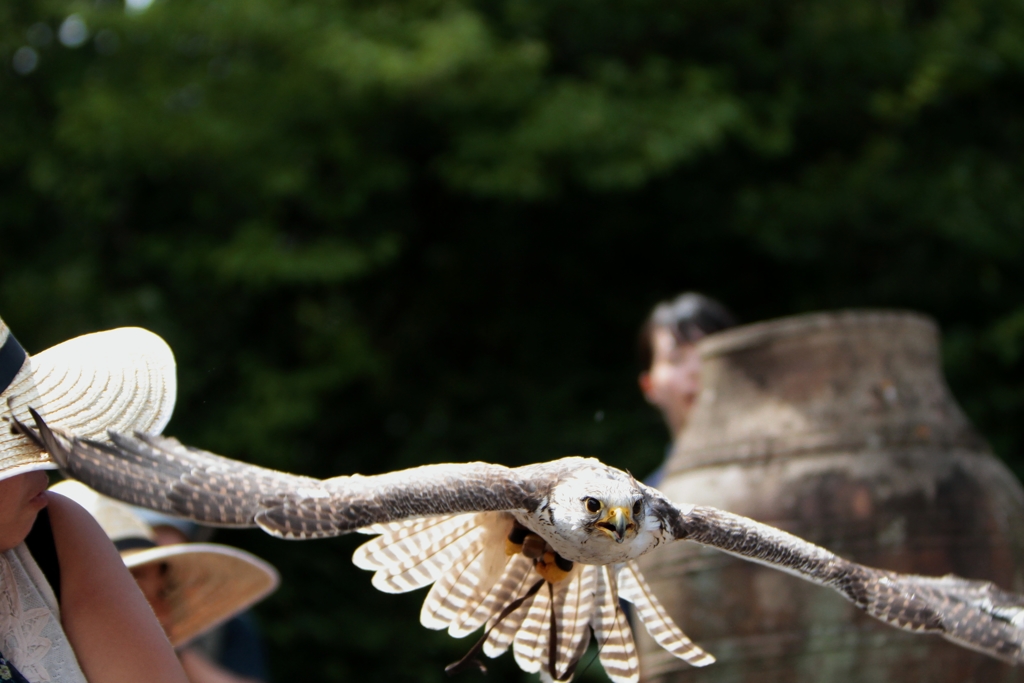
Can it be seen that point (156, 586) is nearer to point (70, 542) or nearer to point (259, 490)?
point (259, 490)

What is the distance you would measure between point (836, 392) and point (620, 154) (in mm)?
3144

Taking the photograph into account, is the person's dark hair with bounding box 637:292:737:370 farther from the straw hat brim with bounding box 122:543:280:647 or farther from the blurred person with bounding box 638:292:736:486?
the straw hat brim with bounding box 122:543:280:647

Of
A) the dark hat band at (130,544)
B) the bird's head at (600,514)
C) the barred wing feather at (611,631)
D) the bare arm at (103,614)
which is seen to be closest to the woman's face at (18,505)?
the bare arm at (103,614)

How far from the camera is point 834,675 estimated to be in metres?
3.52

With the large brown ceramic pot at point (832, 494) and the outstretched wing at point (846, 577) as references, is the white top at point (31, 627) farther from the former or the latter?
the large brown ceramic pot at point (832, 494)

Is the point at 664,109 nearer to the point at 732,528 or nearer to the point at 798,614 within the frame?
the point at 798,614

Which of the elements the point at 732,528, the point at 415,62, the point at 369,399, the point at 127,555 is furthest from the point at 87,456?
the point at 369,399

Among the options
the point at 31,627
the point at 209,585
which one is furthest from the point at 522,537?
the point at 31,627

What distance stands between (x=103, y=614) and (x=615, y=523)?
1.15 meters

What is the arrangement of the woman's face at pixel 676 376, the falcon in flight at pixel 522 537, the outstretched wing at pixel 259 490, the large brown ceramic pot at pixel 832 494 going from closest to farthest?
1. the outstretched wing at pixel 259 490
2. the falcon in flight at pixel 522 537
3. the large brown ceramic pot at pixel 832 494
4. the woman's face at pixel 676 376

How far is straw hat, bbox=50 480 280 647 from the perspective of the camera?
119 inches

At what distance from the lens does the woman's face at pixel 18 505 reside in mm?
1703

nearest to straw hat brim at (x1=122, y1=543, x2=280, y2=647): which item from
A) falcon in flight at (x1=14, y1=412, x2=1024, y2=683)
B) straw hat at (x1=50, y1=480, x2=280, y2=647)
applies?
straw hat at (x1=50, y1=480, x2=280, y2=647)

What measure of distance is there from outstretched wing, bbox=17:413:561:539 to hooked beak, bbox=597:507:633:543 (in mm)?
249
